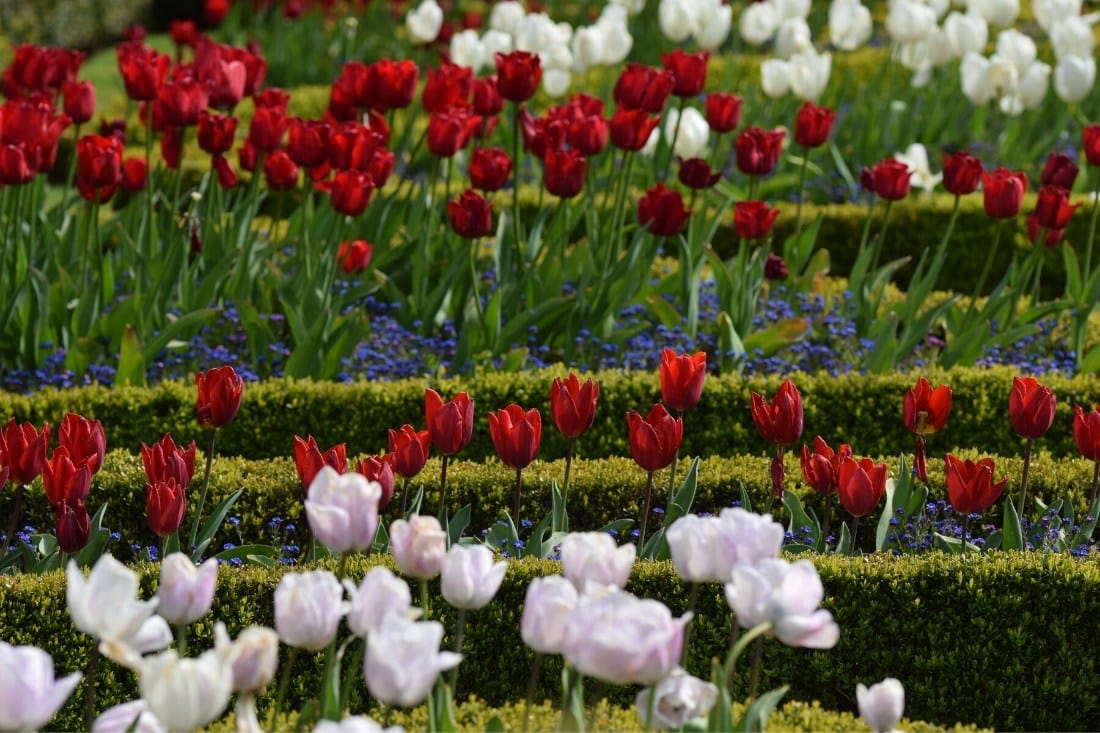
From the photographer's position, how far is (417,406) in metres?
5.68

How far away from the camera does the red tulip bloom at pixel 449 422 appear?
3.66 meters

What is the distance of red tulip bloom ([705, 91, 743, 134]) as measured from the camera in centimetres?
623

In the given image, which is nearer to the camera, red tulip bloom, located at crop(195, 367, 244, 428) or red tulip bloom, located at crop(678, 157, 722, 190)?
red tulip bloom, located at crop(195, 367, 244, 428)

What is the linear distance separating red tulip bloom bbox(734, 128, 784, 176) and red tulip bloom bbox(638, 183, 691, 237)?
0.32 m

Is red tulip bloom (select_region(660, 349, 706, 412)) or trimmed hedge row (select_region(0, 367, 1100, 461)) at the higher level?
red tulip bloom (select_region(660, 349, 706, 412))

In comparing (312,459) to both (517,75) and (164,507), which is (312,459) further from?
(517,75)

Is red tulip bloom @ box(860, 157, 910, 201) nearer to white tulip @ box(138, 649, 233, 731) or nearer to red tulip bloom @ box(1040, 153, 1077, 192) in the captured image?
red tulip bloom @ box(1040, 153, 1077, 192)

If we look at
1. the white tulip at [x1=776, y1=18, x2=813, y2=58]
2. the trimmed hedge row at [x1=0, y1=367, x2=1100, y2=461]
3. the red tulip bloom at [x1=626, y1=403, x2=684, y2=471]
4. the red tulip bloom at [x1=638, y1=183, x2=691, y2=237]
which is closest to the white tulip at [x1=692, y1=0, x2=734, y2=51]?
the white tulip at [x1=776, y1=18, x2=813, y2=58]

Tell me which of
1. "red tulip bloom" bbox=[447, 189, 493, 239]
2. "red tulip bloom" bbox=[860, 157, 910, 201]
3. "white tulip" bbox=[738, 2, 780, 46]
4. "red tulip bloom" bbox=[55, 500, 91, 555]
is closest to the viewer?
"red tulip bloom" bbox=[55, 500, 91, 555]

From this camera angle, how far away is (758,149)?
596 centimetres

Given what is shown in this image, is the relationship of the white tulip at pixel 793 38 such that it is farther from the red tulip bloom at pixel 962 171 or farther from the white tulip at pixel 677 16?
the red tulip bloom at pixel 962 171

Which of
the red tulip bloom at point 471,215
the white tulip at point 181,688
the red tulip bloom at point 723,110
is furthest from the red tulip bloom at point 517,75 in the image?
the white tulip at point 181,688

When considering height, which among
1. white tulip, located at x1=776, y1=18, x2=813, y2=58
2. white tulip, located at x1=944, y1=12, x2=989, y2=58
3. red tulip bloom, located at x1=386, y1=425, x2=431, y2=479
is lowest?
red tulip bloom, located at x1=386, y1=425, x2=431, y2=479

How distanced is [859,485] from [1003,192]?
8.10ft
